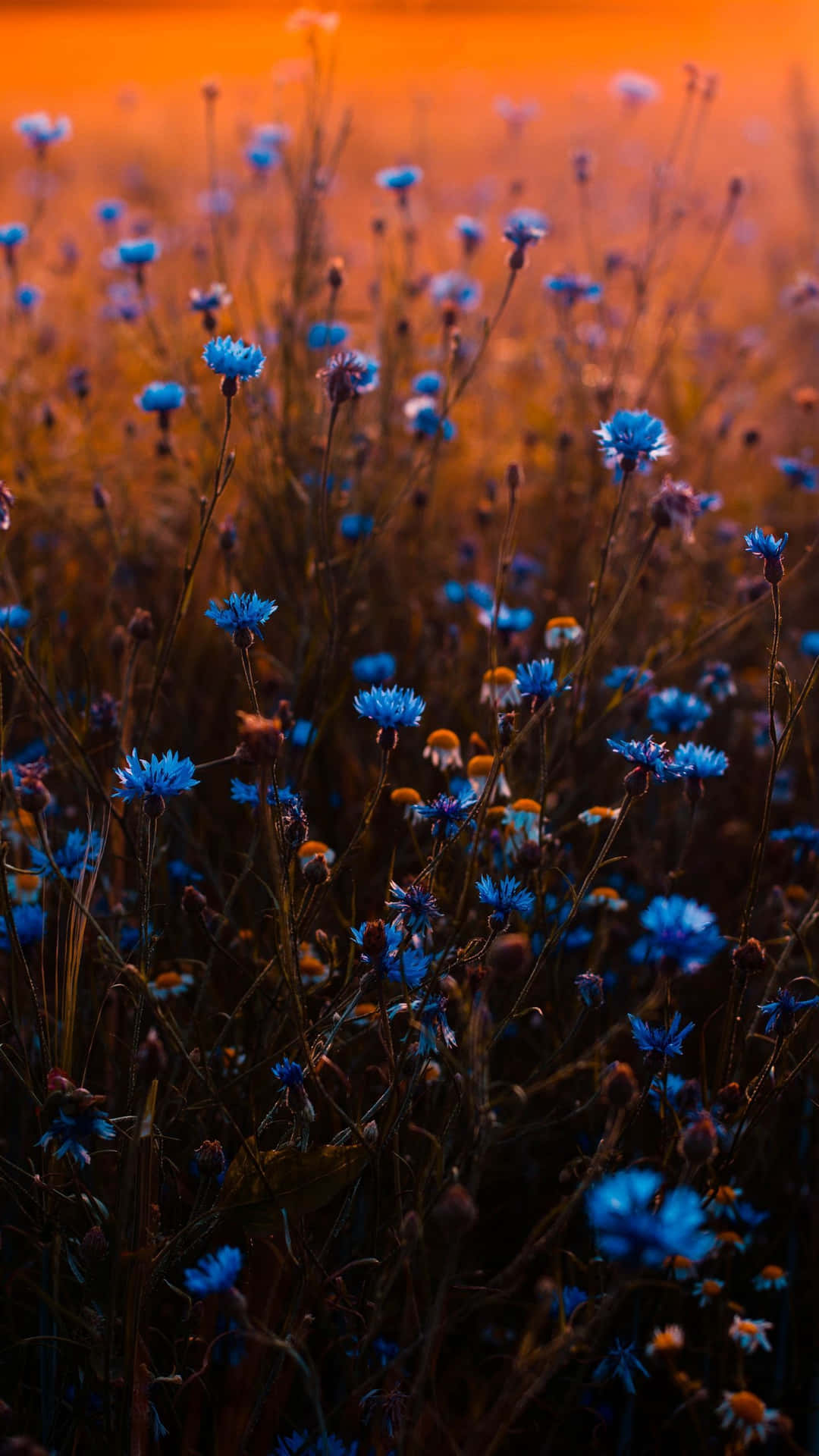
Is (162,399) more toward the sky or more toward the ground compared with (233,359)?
more toward the sky

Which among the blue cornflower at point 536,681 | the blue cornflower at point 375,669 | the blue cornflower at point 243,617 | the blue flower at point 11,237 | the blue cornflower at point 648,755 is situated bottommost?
the blue cornflower at point 648,755

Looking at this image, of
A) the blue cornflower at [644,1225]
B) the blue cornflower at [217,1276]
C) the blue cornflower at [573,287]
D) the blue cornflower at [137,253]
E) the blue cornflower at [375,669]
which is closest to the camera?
the blue cornflower at [644,1225]

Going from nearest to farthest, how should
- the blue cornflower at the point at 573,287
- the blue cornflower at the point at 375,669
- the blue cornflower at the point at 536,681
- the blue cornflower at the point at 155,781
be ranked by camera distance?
the blue cornflower at the point at 155,781
the blue cornflower at the point at 536,681
the blue cornflower at the point at 375,669
the blue cornflower at the point at 573,287

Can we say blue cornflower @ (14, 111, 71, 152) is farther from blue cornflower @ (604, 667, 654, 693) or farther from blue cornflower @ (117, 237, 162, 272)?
blue cornflower @ (604, 667, 654, 693)

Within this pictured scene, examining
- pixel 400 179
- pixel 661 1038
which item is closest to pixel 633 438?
Result: pixel 661 1038

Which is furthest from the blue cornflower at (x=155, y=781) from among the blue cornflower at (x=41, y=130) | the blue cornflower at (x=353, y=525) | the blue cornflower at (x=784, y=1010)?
the blue cornflower at (x=41, y=130)

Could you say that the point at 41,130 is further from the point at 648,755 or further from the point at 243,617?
the point at 648,755

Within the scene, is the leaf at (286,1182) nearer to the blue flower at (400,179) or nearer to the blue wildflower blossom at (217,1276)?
the blue wildflower blossom at (217,1276)

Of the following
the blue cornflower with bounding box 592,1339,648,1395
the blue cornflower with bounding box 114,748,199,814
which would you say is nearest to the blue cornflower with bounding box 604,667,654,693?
the blue cornflower with bounding box 114,748,199,814
